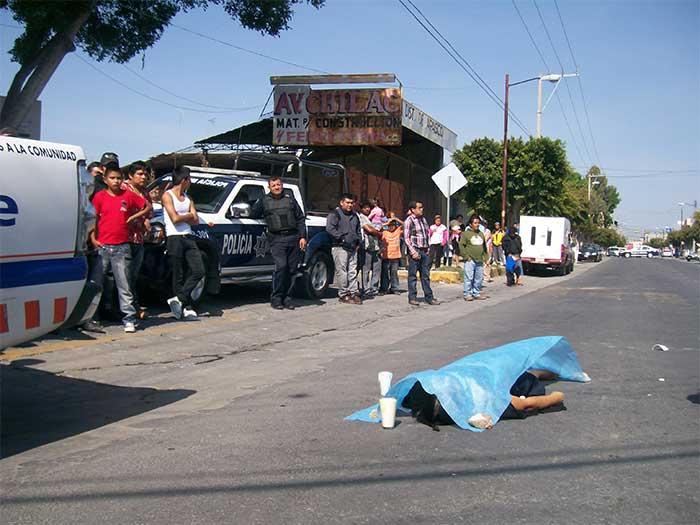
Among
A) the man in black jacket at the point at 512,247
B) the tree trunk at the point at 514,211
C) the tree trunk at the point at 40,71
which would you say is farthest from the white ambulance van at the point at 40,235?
the tree trunk at the point at 514,211

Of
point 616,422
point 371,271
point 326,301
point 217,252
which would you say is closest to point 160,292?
point 217,252

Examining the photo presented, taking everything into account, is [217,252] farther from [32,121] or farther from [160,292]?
[32,121]

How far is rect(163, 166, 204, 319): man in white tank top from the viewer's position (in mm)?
9250

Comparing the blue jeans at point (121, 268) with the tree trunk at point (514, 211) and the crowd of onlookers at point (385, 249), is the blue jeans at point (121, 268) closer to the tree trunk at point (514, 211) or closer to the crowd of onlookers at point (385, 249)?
the crowd of onlookers at point (385, 249)

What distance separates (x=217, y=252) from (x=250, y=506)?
6.90m

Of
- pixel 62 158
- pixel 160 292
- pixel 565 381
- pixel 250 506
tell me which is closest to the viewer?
pixel 250 506

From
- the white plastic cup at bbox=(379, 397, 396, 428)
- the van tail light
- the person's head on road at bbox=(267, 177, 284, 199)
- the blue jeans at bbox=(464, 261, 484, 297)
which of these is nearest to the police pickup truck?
the person's head on road at bbox=(267, 177, 284, 199)

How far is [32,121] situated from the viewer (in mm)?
14906

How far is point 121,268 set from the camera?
8203 millimetres

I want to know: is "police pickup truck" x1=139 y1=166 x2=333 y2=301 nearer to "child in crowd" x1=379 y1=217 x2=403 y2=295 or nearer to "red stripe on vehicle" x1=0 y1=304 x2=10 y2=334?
"child in crowd" x1=379 y1=217 x2=403 y2=295

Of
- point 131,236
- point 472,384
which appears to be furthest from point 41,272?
point 131,236

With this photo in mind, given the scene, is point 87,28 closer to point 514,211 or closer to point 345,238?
point 345,238

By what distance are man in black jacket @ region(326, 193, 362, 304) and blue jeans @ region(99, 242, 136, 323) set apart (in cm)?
455

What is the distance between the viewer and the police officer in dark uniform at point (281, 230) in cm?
1091
